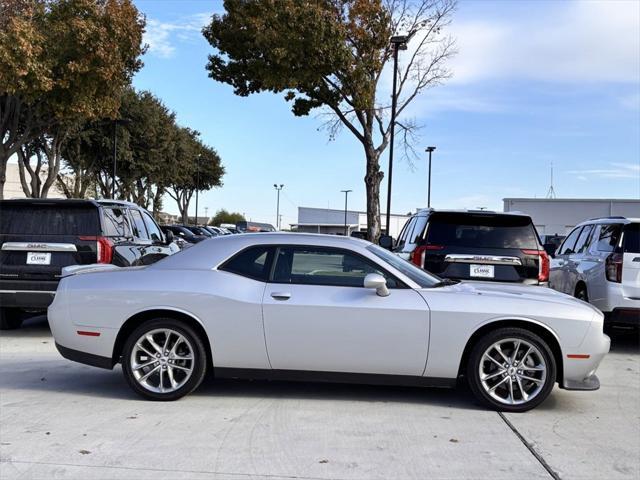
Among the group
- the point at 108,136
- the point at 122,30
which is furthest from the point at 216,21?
the point at 108,136

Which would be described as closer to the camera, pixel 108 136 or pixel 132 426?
pixel 132 426

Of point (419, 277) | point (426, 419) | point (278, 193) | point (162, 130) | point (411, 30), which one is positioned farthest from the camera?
point (278, 193)

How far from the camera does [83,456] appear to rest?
4.25 m

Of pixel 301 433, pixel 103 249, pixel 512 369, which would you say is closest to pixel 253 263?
pixel 301 433

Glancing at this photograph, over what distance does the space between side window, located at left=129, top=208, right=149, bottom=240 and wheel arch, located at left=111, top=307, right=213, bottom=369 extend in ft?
13.0

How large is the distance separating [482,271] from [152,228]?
17.6 ft

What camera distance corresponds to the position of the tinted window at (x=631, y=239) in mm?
8141

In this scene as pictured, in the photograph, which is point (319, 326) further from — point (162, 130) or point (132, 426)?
point (162, 130)

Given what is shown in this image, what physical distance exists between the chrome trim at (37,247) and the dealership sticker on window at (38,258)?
5 centimetres

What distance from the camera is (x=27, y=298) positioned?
8180 millimetres

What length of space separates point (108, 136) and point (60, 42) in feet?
51.0

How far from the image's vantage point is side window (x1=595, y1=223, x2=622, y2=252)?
27.6 feet

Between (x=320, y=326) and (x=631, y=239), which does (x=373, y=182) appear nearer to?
(x=631, y=239)

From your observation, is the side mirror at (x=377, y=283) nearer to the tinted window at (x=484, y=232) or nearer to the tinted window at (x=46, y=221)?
the tinted window at (x=484, y=232)
